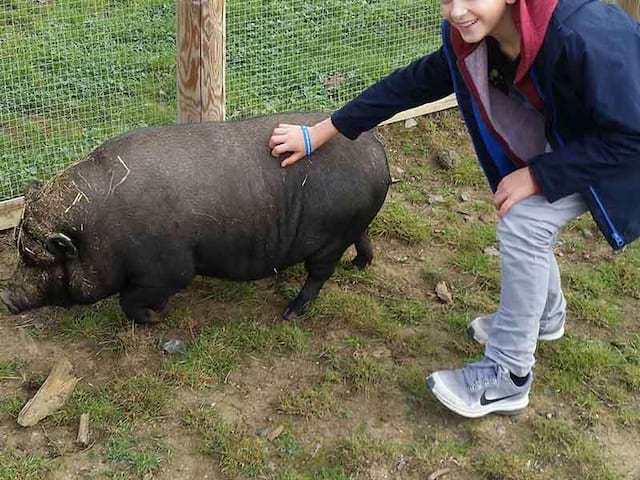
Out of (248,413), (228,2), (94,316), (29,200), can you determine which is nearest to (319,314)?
(248,413)

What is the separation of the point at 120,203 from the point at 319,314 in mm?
1125

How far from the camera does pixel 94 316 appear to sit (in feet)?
13.4

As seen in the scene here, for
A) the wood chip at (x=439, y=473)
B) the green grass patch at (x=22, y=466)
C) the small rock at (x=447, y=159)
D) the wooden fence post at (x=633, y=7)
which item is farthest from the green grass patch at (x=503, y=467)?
the wooden fence post at (x=633, y=7)

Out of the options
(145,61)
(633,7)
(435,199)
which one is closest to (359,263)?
(435,199)

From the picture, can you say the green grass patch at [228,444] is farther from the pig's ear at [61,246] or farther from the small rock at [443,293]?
the small rock at [443,293]

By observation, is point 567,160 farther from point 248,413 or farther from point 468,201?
point 468,201

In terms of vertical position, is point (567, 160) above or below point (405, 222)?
above

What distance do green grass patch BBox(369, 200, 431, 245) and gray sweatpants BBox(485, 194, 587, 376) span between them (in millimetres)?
1360

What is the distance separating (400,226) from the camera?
4.85 m

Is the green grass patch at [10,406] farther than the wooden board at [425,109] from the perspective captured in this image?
No

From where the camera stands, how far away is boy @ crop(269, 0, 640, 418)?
9.07 feet

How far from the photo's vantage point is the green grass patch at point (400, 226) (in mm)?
4812

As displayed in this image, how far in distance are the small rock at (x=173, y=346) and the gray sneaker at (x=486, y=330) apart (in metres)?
1.32

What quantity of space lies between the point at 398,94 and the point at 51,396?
187cm
